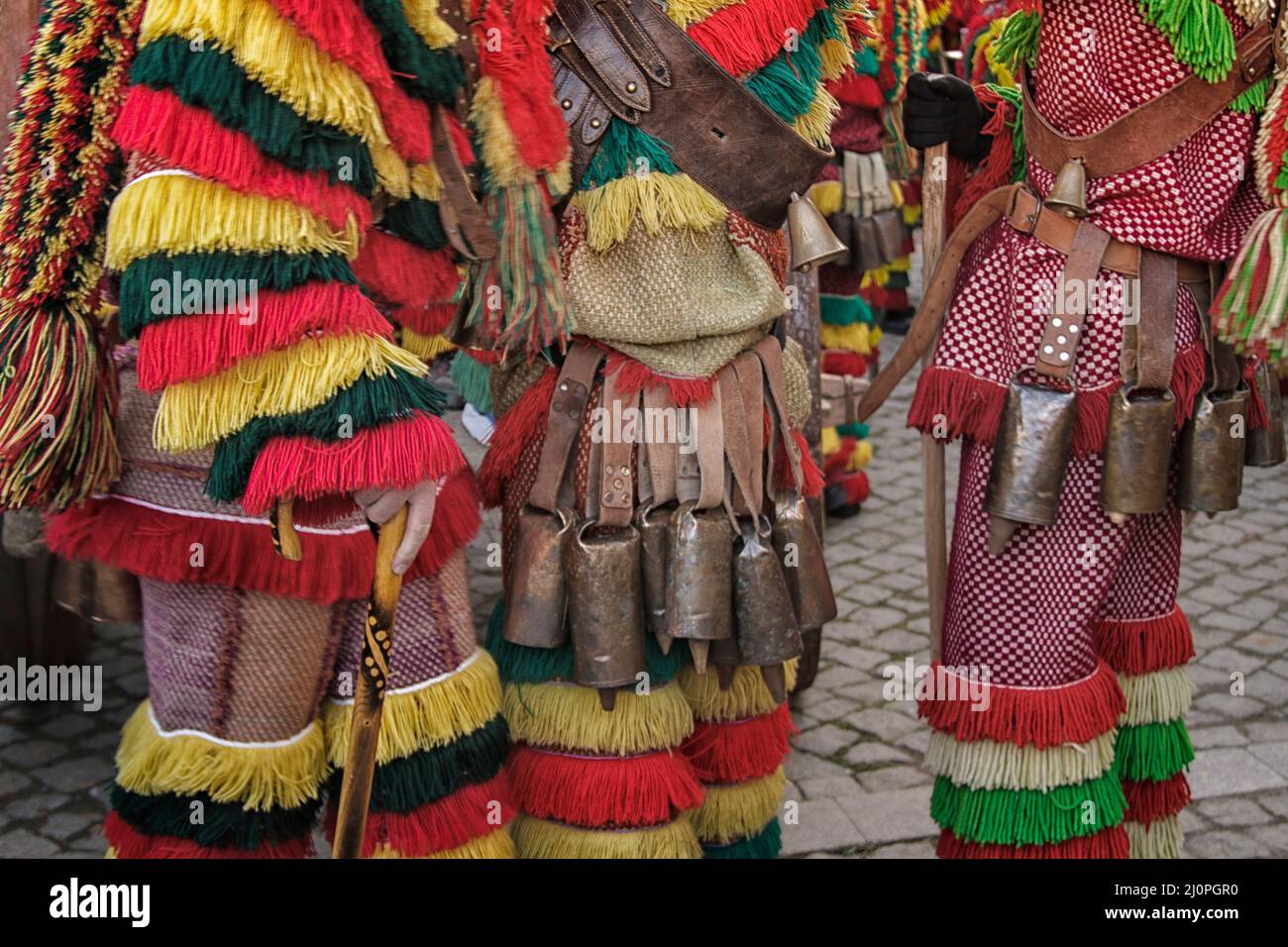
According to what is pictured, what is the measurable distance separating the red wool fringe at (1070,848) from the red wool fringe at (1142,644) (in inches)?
12.9

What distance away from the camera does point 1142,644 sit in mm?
2838

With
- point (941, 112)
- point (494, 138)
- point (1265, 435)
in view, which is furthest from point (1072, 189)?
A: point (494, 138)

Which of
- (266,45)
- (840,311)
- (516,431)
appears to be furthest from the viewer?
(840,311)

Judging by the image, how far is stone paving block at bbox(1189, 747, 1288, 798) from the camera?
3.62m

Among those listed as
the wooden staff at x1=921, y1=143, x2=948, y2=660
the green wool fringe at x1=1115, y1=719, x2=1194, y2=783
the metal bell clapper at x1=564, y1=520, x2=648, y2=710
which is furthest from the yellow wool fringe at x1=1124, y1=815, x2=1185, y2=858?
the metal bell clapper at x1=564, y1=520, x2=648, y2=710

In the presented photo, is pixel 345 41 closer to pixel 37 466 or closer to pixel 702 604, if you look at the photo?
pixel 37 466

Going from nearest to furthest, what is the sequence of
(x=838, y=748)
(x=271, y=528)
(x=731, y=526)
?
(x=271, y=528)
(x=731, y=526)
(x=838, y=748)

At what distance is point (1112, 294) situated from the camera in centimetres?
254

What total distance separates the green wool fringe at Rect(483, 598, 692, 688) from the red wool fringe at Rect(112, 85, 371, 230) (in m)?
0.99

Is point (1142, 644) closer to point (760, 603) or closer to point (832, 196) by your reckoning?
point (760, 603)

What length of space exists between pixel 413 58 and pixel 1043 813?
178 cm

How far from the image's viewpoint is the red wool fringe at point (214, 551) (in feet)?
7.18
